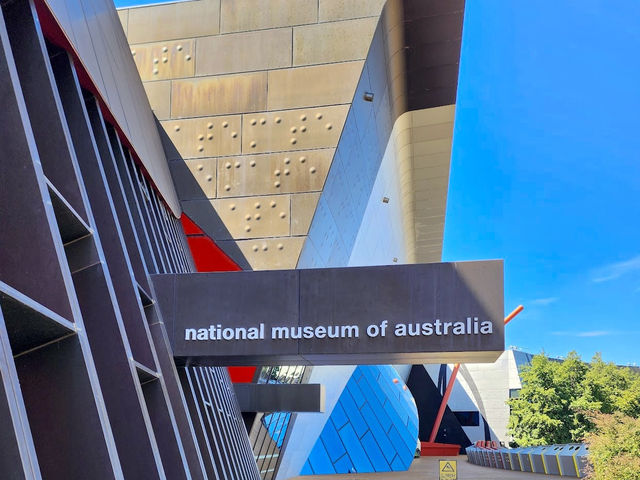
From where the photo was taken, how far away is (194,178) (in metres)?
15.9

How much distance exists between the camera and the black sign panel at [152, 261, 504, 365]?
31.2ft

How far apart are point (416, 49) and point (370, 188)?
4.50 meters

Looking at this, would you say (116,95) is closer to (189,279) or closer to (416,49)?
(189,279)

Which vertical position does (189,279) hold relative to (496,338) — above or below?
above

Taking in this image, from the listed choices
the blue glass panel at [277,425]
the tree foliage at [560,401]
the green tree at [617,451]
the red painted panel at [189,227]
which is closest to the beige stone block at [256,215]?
the red painted panel at [189,227]

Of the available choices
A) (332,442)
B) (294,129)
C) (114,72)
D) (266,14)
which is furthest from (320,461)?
(114,72)

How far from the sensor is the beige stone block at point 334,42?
51.8 ft

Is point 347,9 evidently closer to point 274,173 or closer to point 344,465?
point 274,173

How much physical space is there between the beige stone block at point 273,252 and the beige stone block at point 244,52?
399 cm

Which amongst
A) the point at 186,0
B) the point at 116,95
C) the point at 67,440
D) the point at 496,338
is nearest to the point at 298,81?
the point at 186,0

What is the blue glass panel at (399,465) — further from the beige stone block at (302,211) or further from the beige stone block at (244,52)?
the beige stone block at (244,52)

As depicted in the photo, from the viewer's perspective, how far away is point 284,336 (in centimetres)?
985

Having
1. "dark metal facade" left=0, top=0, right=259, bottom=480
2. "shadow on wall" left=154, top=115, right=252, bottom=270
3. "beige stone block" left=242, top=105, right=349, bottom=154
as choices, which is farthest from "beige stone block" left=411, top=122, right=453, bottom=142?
"dark metal facade" left=0, top=0, right=259, bottom=480

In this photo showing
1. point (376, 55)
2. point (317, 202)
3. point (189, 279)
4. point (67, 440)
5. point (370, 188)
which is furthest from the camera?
point (370, 188)
